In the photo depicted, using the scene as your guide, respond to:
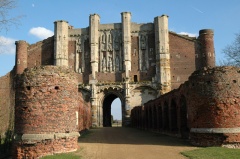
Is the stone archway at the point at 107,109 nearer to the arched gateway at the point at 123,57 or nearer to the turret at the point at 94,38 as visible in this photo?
the arched gateway at the point at 123,57

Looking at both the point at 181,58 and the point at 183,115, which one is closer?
the point at 183,115

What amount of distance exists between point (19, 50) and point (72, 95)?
29.7m

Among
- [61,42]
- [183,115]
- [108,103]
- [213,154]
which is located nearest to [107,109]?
[108,103]

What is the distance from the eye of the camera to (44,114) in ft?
39.3

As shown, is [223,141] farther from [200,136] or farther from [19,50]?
[19,50]

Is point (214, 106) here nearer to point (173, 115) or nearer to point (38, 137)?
point (173, 115)

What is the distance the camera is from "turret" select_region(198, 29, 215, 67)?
118 feet

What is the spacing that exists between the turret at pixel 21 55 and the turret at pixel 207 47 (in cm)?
2311

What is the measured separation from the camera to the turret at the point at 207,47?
3609cm

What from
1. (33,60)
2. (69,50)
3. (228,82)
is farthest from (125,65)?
(228,82)

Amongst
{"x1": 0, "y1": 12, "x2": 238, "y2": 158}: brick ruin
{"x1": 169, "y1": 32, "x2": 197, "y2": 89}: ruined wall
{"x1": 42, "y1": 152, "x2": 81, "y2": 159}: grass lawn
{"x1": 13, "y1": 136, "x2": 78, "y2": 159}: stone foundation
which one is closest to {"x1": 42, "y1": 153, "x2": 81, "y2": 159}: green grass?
{"x1": 42, "y1": 152, "x2": 81, "y2": 159}: grass lawn

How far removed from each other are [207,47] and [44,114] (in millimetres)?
28417

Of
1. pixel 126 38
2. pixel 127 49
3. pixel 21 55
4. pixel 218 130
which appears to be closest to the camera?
pixel 218 130

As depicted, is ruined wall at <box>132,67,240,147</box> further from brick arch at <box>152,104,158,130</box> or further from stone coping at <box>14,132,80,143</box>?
brick arch at <box>152,104,158,130</box>
